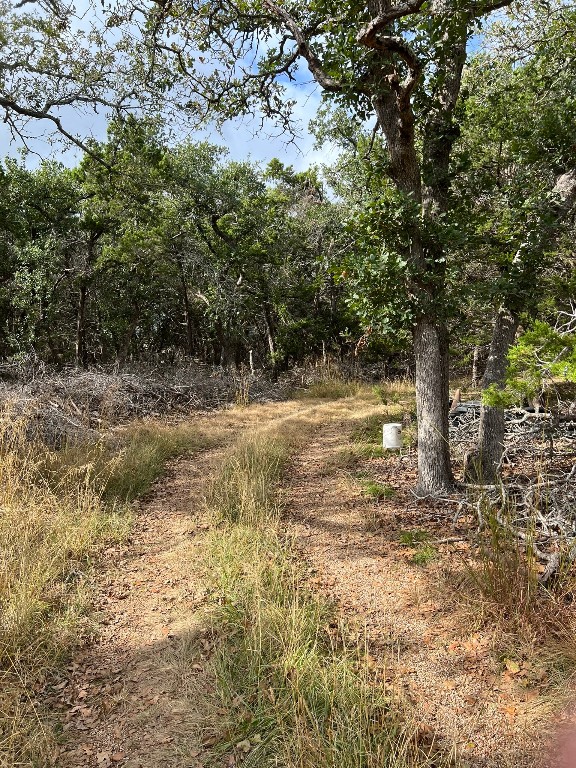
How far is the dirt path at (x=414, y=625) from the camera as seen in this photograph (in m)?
2.47

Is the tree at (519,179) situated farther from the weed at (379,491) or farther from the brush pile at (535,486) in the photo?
the weed at (379,491)

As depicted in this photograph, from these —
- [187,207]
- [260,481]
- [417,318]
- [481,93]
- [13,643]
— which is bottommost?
[13,643]

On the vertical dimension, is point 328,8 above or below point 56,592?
above

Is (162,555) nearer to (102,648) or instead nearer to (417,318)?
(102,648)

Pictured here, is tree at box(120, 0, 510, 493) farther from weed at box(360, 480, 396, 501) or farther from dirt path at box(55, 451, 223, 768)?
dirt path at box(55, 451, 223, 768)

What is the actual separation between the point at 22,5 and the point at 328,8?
4.30 m

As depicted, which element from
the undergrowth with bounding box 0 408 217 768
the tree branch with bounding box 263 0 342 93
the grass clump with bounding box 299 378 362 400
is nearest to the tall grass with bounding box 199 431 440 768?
the undergrowth with bounding box 0 408 217 768

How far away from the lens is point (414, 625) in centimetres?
332

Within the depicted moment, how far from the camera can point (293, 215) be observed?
17.2 m

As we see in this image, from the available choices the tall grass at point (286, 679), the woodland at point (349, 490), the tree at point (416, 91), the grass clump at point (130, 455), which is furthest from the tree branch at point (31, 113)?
the tall grass at point (286, 679)

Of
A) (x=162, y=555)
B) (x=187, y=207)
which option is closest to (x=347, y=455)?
(x=162, y=555)

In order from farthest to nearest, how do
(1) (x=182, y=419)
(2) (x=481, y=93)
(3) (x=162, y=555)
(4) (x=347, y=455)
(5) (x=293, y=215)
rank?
(5) (x=293, y=215) → (1) (x=182, y=419) → (4) (x=347, y=455) → (2) (x=481, y=93) → (3) (x=162, y=555)

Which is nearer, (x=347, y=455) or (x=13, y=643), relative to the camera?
(x=13, y=643)

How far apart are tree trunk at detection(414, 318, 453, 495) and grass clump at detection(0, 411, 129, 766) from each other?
3.27m
